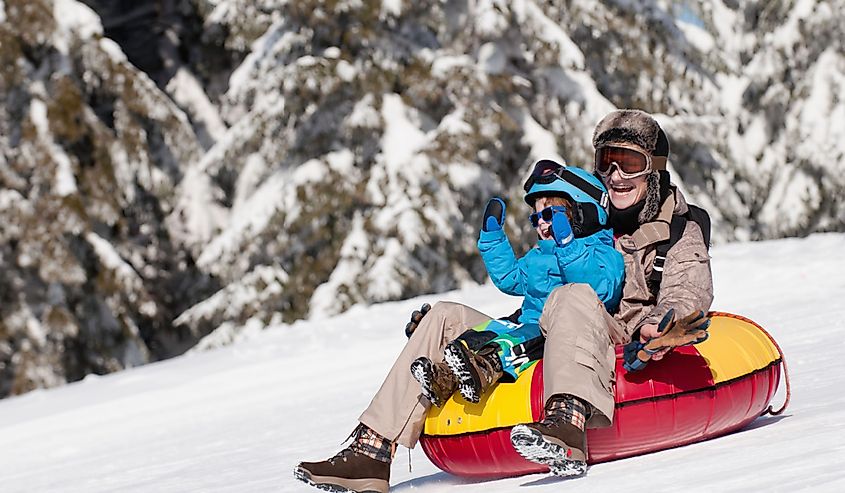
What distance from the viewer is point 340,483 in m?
3.60

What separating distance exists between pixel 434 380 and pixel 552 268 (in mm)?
580

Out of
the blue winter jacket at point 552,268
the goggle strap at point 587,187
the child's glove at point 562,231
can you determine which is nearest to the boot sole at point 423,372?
the blue winter jacket at point 552,268

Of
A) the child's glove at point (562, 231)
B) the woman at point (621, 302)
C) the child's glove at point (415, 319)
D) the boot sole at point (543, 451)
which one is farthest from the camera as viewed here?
the child's glove at point (415, 319)

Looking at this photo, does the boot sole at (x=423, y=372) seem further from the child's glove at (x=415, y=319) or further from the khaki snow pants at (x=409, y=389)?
the child's glove at (x=415, y=319)

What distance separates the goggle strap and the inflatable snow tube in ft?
1.80

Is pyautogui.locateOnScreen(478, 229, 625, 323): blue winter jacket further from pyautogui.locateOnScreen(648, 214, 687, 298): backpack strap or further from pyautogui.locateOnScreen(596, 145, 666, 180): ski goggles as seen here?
pyautogui.locateOnScreen(596, 145, 666, 180): ski goggles

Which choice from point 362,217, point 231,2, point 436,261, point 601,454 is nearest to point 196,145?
point 231,2

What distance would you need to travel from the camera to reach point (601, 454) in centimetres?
366

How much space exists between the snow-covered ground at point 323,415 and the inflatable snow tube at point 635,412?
7 cm

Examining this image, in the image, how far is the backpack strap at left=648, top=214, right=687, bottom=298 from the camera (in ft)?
12.8

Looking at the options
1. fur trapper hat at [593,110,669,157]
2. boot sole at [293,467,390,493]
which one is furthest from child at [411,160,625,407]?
boot sole at [293,467,390,493]

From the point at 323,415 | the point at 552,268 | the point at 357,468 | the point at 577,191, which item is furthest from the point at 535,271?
the point at 323,415

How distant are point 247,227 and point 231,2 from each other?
336 cm

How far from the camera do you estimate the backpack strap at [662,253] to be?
3.90m
